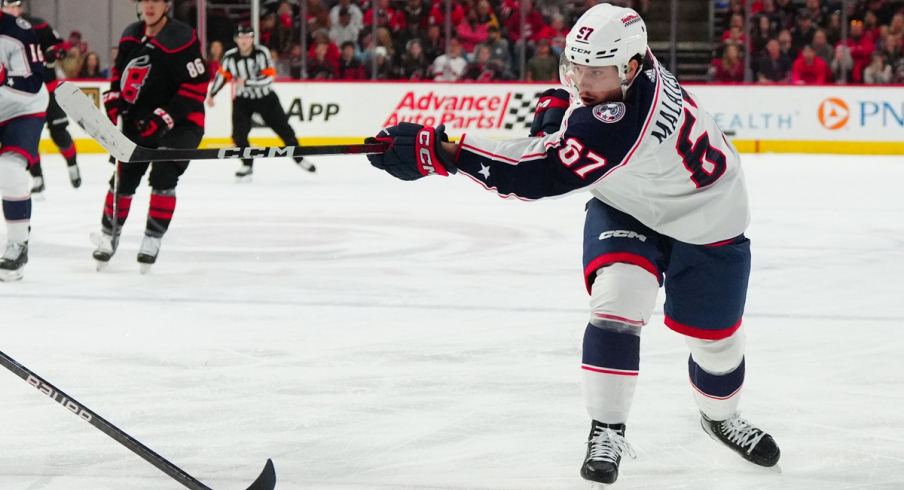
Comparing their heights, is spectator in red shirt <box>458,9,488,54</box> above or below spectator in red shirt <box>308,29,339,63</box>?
above

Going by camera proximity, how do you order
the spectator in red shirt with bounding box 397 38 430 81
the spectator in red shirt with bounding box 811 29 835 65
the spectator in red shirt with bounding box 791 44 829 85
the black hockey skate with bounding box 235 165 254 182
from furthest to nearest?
the spectator in red shirt with bounding box 397 38 430 81
the spectator in red shirt with bounding box 811 29 835 65
the spectator in red shirt with bounding box 791 44 829 85
the black hockey skate with bounding box 235 165 254 182

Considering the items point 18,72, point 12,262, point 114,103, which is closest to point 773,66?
point 114,103

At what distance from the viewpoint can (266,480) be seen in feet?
6.63

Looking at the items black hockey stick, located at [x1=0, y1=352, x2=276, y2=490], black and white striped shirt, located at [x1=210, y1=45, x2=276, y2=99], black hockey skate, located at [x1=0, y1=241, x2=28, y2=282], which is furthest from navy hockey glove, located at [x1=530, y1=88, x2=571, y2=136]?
black and white striped shirt, located at [x1=210, y1=45, x2=276, y2=99]

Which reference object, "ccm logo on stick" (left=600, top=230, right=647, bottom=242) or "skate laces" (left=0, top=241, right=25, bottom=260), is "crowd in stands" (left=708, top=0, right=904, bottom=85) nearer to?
"skate laces" (left=0, top=241, right=25, bottom=260)

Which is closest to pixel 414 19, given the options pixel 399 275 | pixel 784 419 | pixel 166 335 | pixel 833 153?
pixel 833 153

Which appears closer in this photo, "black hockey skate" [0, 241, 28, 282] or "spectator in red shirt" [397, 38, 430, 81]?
"black hockey skate" [0, 241, 28, 282]

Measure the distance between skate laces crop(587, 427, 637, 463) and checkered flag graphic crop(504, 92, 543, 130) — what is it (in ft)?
27.4

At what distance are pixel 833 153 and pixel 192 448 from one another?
8754mm

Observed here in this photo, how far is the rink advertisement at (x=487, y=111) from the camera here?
33.0 ft

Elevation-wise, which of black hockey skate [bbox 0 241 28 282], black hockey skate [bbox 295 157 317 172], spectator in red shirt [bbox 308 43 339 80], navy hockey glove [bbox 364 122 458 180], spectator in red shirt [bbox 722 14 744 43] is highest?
navy hockey glove [bbox 364 122 458 180]

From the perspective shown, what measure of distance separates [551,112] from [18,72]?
2777 millimetres

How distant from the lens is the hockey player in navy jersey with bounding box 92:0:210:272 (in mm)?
4371

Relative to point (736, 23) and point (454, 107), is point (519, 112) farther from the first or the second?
point (736, 23)
